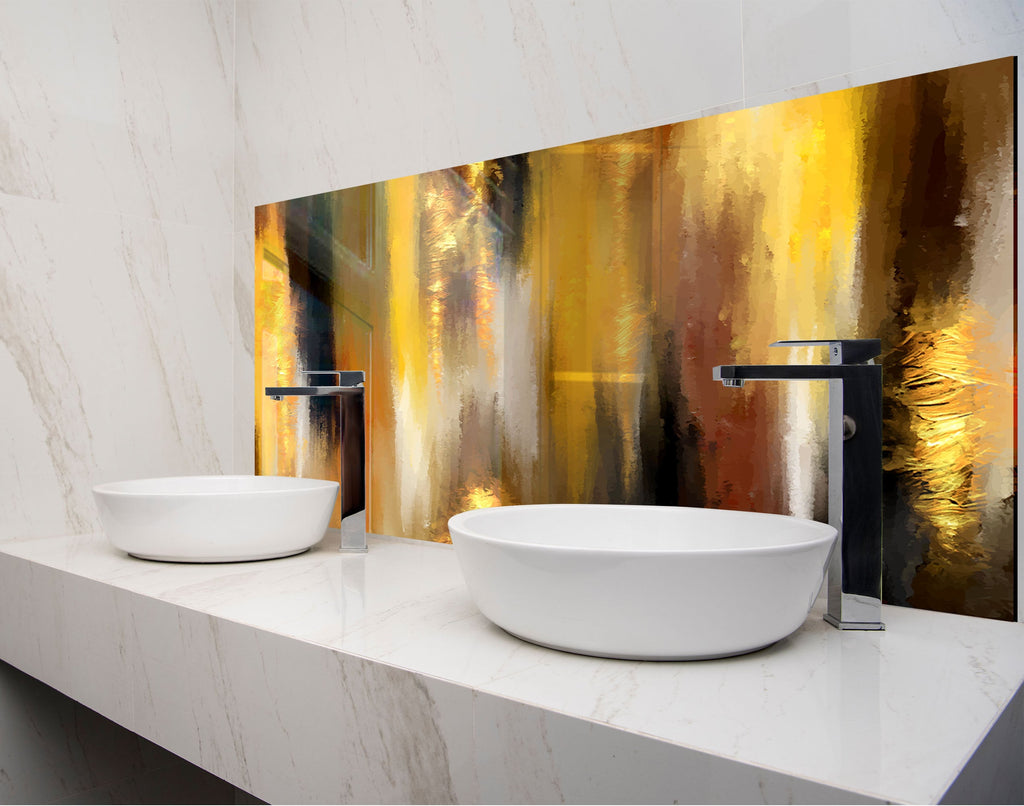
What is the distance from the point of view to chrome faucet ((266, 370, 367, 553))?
1.43 metres

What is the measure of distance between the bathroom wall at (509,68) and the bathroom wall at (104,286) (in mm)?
87

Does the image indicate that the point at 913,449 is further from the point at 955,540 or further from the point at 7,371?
the point at 7,371

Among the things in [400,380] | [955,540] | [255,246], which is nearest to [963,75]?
[955,540]

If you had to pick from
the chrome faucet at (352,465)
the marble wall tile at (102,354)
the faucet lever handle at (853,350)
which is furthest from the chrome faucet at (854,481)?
the marble wall tile at (102,354)

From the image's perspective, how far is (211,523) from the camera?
127cm

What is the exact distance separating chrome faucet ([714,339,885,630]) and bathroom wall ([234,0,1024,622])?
438mm

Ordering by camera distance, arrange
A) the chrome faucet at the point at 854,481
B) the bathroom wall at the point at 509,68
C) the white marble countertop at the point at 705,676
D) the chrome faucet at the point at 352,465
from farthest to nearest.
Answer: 1. the chrome faucet at the point at 352,465
2. the bathroom wall at the point at 509,68
3. the chrome faucet at the point at 854,481
4. the white marble countertop at the point at 705,676

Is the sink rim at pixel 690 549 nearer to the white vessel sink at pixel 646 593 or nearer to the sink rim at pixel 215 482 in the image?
the white vessel sink at pixel 646 593

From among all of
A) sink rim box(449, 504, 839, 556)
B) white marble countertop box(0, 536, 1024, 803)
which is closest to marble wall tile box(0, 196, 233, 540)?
white marble countertop box(0, 536, 1024, 803)

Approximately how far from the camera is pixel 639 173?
1235mm

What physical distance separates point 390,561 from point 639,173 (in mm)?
780

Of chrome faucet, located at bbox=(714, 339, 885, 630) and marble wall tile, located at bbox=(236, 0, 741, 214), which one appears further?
marble wall tile, located at bbox=(236, 0, 741, 214)

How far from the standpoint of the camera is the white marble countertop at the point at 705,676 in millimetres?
584

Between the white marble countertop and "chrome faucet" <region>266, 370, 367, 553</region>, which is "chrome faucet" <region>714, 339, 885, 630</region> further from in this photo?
"chrome faucet" <region>266, 370, 367, 553</region>
